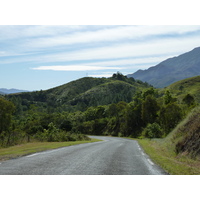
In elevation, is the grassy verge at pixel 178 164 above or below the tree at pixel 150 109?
below

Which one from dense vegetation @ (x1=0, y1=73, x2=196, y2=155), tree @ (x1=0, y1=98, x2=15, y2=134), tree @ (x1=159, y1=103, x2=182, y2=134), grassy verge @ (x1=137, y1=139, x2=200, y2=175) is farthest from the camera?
tree @ (x1=0, y1=98, x2=15, y2=134)

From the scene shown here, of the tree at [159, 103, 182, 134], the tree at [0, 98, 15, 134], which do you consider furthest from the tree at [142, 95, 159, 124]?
the tree at [0, 98, 15, 134]

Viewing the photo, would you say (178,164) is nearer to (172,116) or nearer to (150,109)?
(172,116)

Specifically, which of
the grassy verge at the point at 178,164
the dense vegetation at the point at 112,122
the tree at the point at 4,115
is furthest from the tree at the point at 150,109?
the grassy verge at the point at 178,164

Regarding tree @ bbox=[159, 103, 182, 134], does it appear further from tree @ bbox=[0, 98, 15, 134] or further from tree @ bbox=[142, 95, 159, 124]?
tree @ bbox=[0, 98, 15, 134]

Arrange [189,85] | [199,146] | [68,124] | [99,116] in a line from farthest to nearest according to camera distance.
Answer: [189,85], [99,116], [68,124], [199,146]

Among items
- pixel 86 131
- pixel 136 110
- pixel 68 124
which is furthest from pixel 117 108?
pixel 68 124

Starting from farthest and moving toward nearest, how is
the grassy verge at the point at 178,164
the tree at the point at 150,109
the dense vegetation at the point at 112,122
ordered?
the tree at the point at 150,109 → the dense vegetation at the point at 112,122 → the grassy verge at the point at 178,164

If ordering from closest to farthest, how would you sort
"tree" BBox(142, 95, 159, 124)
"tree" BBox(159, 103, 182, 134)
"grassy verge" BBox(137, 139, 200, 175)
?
"grassy verge" BBox(137, 139, 200, 175)
"tree" BBox(159, 103, 182, 134)
"tree" BBox(142, 95, 159, 124)

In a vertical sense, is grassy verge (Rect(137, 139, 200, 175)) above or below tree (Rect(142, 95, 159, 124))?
below

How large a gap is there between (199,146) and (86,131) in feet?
307

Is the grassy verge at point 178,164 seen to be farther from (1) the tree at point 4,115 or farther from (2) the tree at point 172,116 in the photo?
(1) the tree at point 4,115

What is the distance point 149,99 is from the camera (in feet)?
230

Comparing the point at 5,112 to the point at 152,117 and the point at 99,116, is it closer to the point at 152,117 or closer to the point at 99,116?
the point at 152,117
